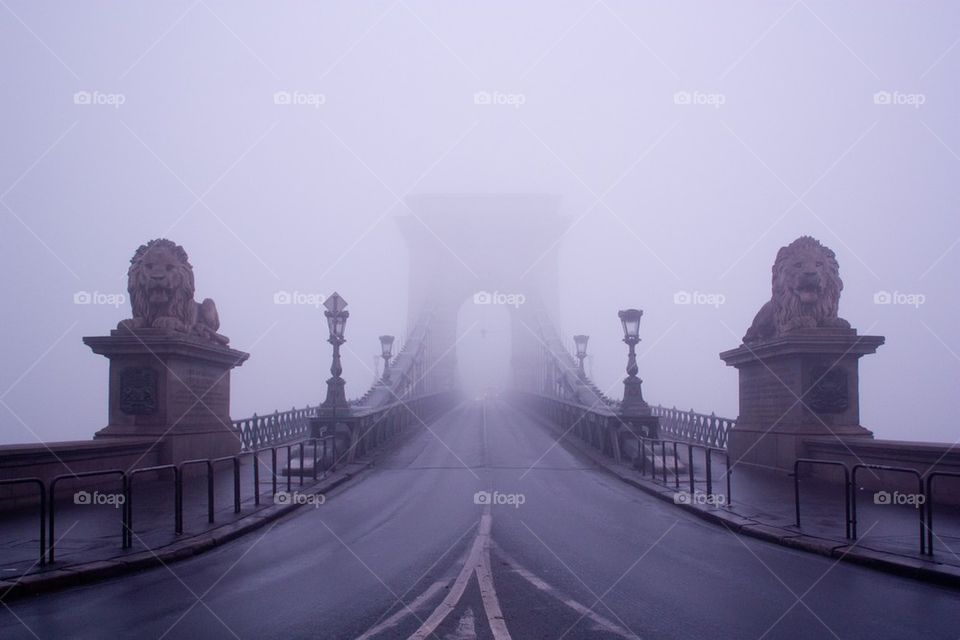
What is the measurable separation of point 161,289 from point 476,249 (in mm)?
60221

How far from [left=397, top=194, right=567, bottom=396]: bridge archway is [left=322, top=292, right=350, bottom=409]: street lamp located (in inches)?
2090

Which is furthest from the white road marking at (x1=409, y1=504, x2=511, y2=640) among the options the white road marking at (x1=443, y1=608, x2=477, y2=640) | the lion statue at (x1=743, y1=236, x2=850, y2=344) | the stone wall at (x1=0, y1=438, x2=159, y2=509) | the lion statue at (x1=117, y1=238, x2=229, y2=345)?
the lion statue at (x1=117, y1=238, x2=229, y2=345)

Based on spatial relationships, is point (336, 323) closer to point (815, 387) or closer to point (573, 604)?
point (815, 387)

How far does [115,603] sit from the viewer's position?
614 cm

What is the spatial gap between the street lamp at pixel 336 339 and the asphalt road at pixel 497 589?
7.68 meters

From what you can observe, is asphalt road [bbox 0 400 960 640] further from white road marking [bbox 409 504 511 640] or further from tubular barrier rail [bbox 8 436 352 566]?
tubular barrier rail [bbox 8 436 352 566]

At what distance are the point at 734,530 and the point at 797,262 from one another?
6.78m

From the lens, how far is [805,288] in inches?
543

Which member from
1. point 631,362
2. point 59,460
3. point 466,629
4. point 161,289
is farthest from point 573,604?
point 631,362

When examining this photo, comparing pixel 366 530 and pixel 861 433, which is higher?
pixel 861 433

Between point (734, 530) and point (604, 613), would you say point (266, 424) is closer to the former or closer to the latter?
point (734, 530)

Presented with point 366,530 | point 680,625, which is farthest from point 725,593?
point 366,530

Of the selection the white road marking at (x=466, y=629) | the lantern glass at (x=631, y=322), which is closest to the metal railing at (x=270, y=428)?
the lantern glass at (x=631, y=322)

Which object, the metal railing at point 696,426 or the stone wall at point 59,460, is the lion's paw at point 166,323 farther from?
the metal railing at point 696,426
